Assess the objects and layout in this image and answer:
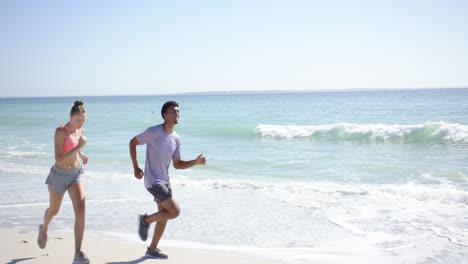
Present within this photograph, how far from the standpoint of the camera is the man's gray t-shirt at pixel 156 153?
169 inches

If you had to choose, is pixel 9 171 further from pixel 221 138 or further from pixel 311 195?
pixel 221 138

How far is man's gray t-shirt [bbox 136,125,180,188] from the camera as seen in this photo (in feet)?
14.1

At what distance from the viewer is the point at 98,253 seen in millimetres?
4773

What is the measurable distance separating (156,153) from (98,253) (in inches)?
56.7

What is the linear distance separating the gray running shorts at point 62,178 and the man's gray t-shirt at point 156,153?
698 mm

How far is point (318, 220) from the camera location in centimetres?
652

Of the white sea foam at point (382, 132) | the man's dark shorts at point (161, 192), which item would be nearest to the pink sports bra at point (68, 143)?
the man's dark shorts at point (161, 192)

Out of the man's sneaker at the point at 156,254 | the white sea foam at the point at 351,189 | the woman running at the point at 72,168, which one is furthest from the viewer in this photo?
the white sea foam at the point at 351,189

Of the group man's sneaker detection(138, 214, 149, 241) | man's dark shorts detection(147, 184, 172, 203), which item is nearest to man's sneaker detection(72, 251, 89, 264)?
man's sneaker detection(138, 214, 149, 241)

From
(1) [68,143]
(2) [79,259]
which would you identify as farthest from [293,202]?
(1) [68,143]

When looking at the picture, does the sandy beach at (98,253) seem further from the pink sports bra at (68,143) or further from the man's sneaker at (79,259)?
the pink sports bra at (68,143)

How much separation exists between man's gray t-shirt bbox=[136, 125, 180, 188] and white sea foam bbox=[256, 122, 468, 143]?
16491 mm

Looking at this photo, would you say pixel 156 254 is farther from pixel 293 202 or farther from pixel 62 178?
pixel 293 202

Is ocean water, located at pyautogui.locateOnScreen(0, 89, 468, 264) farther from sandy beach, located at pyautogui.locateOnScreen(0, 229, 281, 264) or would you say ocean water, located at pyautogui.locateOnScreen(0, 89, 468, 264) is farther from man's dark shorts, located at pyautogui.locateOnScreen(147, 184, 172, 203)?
man's dark shorts, located at pyautogui.locateOnScreen(147, 184, 172, 203)
